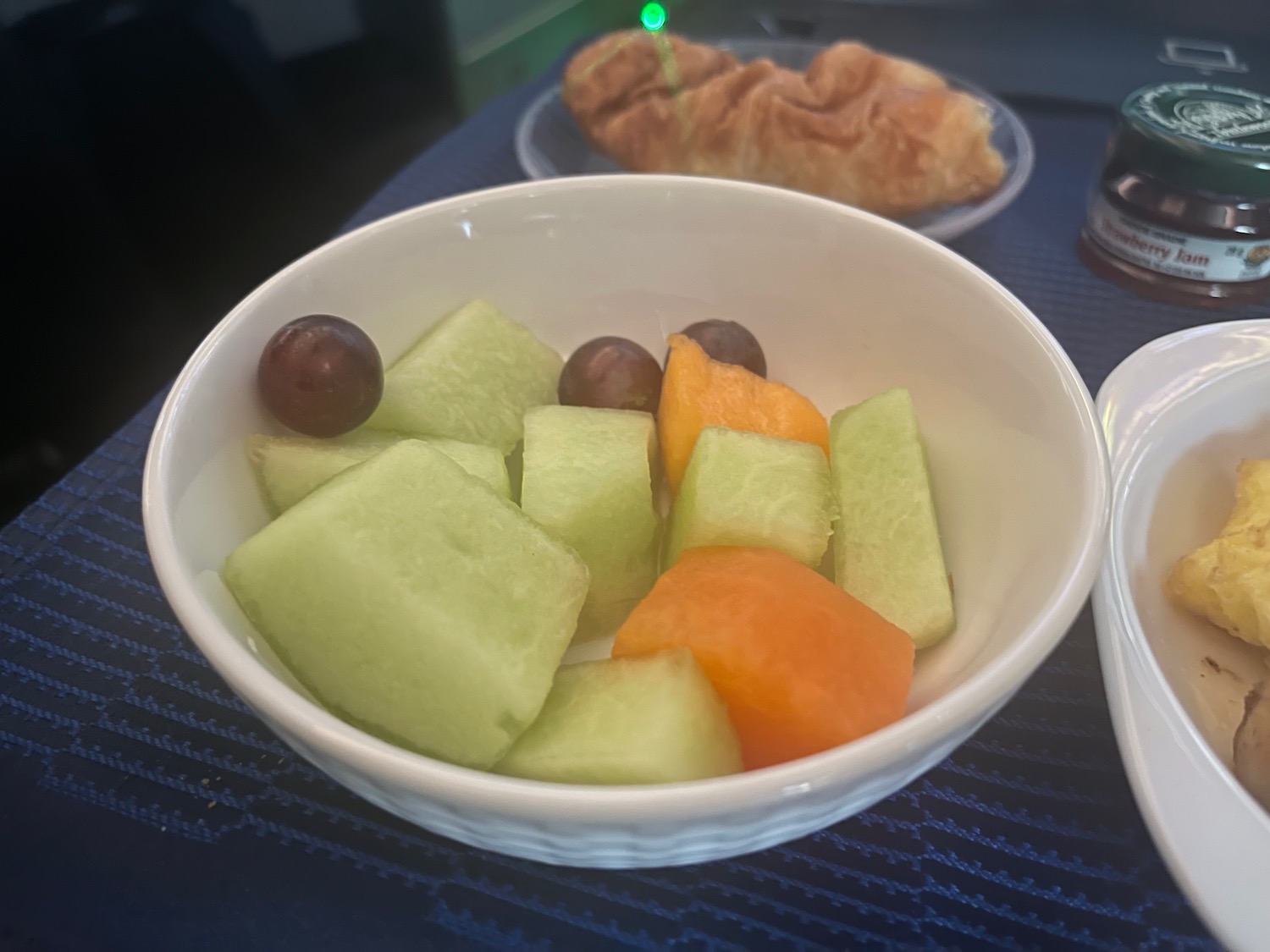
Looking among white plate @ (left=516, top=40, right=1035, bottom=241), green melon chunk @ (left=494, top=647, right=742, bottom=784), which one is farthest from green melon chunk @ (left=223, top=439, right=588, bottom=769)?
white plate @ (left=516, top=40, right=1035, bottom=241)

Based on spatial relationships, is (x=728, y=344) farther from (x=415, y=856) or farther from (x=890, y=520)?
(x=415, y=856)

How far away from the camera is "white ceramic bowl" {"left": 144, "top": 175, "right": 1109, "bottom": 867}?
40 cm

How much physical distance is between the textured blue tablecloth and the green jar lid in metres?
0.57

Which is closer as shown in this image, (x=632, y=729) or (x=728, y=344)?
(x=632, y=729)

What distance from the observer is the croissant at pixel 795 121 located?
113 centimetres

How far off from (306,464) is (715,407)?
320mm

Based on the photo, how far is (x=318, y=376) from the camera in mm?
621

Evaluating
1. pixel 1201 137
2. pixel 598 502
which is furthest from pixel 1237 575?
pixel 1201 137

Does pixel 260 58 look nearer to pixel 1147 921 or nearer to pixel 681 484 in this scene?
pixel 681 484

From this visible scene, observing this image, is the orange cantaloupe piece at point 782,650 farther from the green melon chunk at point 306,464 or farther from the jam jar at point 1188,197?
the jam jar at point 1188,197

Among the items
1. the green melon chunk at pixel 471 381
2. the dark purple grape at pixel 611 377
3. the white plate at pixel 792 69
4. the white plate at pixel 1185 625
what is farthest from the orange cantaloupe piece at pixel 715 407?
the white plate at pixel 792 69

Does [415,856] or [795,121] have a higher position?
[795,121]

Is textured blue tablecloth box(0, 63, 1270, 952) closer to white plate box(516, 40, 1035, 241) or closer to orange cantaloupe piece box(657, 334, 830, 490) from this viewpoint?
orange cantaloupe piece box(657, 334, 830, 490)

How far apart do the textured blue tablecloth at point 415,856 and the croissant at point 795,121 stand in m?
0.69
